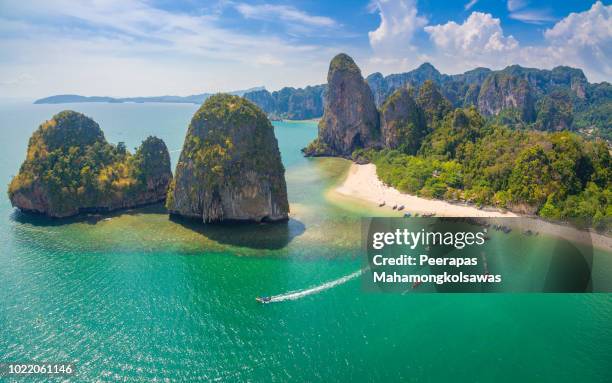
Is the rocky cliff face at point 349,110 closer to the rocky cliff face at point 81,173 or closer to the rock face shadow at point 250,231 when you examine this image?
the rock face shadow at point 250,231

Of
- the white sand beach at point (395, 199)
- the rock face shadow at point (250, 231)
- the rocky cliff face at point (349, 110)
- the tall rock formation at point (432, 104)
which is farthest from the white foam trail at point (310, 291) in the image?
the rocky cliff face at point (349, 110)

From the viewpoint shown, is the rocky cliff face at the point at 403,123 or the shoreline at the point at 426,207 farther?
the rocky cliff face at the point at 403,123

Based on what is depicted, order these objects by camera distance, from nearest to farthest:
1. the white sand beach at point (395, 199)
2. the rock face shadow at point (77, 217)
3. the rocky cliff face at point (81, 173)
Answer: the rock face shadow at point (77, 217) < the rocky cliff face at point (81, 173) < the white sand beach at point (395, 199)

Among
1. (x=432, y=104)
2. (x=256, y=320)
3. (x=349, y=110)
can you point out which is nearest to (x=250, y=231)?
(x=256, y=320)

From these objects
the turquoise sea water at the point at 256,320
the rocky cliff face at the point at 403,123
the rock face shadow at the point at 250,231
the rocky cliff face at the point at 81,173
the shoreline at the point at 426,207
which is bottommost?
the turquoise sea water at the point at 256,320

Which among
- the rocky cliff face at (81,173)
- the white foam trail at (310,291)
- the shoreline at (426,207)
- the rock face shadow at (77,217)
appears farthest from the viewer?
the rocky cliff face at (81,173)

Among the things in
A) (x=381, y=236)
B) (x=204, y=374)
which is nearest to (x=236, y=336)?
(x=204, y=374)
